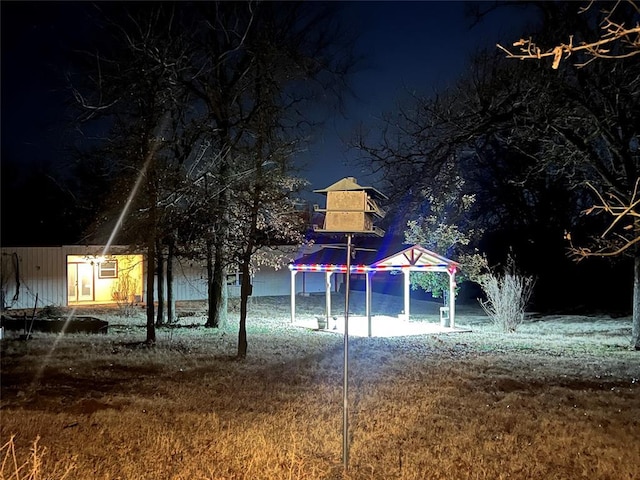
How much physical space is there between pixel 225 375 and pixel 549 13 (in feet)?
29.5

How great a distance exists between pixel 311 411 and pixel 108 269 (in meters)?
22.1

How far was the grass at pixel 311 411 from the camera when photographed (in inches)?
187

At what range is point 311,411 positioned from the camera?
6617mm

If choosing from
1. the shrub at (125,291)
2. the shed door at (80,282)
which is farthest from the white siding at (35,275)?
the shrub at (125,291)

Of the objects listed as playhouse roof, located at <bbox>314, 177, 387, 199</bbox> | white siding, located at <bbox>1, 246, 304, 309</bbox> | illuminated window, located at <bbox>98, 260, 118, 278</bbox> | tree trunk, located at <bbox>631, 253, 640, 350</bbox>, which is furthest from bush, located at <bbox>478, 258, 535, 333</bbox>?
illuminated window, located at <bbox>98, 260, 118, 278</bbox>

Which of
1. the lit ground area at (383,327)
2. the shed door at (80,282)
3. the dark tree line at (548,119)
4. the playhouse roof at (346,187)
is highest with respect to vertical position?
the dark tree line at (548,119)

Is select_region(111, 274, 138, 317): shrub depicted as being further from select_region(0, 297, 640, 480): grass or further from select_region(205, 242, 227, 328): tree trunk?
select_region(0, 297, 640, 480): grass

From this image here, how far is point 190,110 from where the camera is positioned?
1430cm

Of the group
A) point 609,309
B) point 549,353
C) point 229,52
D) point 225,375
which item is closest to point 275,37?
point 229,52

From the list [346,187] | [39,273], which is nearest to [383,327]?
[346,187]

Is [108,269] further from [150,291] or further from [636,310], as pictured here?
[636,310]

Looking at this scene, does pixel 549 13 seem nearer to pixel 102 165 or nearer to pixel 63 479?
pixel 102 165

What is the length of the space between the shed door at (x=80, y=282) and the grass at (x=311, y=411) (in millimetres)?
13476

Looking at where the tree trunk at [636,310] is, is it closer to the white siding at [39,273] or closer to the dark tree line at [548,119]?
the dark tree line at [548,119]
